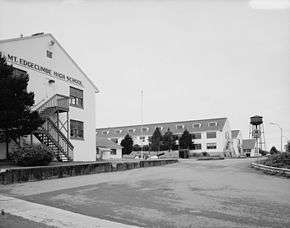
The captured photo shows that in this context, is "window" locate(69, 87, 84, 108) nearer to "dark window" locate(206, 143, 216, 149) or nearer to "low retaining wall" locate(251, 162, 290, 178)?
"low retaining wall" locate(251, 162, 290, 178)

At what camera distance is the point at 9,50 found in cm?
2928

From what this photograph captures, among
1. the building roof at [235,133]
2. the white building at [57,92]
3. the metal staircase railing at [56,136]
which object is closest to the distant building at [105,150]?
the white building at [57,92]

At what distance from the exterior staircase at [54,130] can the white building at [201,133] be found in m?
72.6

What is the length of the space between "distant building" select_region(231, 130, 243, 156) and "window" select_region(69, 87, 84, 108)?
8534 centimetres

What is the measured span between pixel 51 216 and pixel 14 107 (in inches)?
575

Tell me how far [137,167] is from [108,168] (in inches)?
242

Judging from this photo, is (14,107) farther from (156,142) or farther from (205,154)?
(205,154)

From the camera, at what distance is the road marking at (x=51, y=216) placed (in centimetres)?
925

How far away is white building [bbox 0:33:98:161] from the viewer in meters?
30.2

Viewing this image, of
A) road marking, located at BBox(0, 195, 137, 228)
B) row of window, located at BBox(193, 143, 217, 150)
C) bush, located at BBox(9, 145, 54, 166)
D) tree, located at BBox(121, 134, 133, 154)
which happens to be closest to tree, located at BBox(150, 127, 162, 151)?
tree, located at BBox(121, 134, 133, 154)

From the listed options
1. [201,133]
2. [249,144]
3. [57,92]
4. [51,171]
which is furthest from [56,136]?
[249,144]

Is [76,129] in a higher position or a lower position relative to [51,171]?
higher

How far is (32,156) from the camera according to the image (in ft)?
77.7

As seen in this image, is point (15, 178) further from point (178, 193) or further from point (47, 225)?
point (47, 225)
